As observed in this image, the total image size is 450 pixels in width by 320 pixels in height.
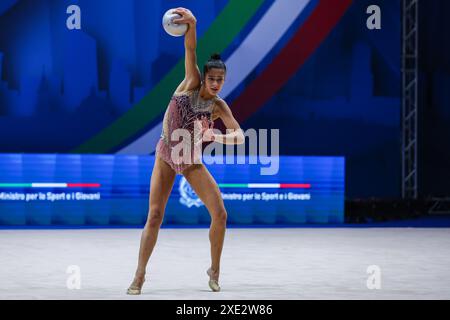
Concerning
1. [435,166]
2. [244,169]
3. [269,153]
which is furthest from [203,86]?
[435,166]

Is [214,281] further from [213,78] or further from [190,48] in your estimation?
[190,48]

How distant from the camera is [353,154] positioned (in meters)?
20.1

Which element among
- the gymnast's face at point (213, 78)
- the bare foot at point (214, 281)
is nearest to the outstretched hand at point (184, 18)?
the gymnast's face at point (213, 78)

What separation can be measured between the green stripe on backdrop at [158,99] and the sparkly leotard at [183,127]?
36.0 feet

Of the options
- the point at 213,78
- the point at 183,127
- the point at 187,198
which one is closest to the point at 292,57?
the point at 187,198

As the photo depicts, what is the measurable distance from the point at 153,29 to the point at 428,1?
640 centimetres

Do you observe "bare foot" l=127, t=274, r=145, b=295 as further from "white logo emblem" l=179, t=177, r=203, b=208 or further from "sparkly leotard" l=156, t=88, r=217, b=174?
"white logo emblem" l=179, t=177, r=203, b=208

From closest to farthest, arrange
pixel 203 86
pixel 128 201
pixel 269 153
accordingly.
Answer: pixel 203 86 < pixel 128 201 < pixel 269 153

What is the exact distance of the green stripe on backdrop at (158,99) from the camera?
19.1 meters

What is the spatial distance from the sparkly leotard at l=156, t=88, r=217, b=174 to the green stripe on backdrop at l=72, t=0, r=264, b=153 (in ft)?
36.0

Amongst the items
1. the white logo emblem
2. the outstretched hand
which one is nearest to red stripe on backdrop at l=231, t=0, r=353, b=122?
the white logo emblem

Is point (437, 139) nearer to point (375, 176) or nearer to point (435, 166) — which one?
point (435, 166)

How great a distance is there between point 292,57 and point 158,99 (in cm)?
304

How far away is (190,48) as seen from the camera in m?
8.11
